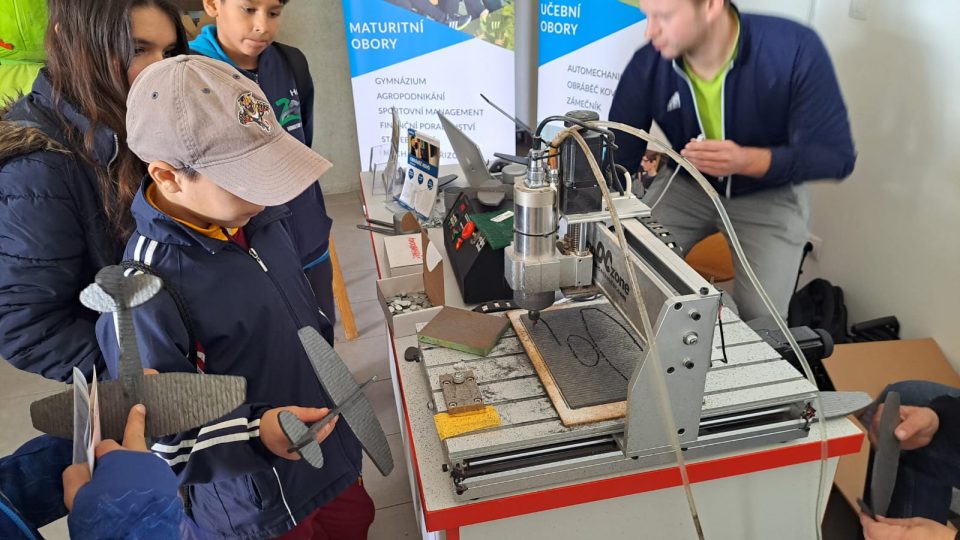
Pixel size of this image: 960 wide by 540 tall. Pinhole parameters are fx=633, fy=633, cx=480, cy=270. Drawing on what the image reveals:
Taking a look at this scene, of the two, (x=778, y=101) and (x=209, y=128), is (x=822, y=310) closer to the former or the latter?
(x=778, y=101)

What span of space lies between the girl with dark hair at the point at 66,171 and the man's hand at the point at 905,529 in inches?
60.4

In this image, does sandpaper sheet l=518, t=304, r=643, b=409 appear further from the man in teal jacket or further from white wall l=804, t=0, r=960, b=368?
the man in teal jacket

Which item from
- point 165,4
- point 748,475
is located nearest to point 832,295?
point 748,475

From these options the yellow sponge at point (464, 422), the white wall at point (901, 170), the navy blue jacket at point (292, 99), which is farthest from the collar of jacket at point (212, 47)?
the white wall at point (901, 170)

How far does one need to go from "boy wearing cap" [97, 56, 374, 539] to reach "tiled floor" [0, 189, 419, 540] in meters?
0.80

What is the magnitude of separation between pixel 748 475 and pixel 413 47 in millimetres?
3213

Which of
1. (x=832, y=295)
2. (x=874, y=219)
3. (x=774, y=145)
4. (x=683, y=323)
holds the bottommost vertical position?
(x=832, y=295)

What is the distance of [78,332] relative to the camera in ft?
4.07

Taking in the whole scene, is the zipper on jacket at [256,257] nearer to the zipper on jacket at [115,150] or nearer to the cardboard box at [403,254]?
the zipper on jacket at [115,150]

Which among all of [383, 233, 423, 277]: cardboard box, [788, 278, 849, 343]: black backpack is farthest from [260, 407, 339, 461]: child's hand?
[788, 278, 849, 343]: black backpack

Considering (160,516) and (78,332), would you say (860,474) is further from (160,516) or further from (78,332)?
(78,332)

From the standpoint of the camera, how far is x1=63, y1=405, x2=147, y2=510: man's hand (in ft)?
2.32

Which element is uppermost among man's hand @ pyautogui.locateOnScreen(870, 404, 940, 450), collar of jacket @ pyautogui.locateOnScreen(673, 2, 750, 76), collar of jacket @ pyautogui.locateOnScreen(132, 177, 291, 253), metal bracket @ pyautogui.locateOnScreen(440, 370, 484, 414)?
collar of jacket @ pyautogui.locateOnScreen(673, 2, 750, 76)

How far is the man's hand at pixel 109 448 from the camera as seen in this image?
707 millimetres
